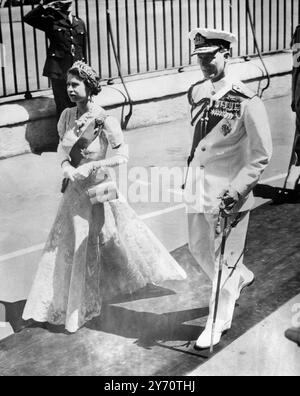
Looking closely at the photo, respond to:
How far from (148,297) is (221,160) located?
3.57 feet

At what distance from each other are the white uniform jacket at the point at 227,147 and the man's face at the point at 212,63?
0.08 meters

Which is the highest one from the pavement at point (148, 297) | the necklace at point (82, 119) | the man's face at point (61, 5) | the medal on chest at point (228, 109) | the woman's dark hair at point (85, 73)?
the man's face at point (61, 5)

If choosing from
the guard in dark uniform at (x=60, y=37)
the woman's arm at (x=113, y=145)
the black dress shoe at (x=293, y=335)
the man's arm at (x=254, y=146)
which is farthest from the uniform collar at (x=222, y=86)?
the guard in dark uniform at (x=60, y=37)

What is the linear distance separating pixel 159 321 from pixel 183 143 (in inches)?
117

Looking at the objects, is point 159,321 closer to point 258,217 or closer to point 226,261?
point 226,261

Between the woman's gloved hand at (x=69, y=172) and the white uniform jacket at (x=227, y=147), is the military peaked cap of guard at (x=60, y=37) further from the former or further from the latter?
the white uniform jacket at (x=227, y=147)

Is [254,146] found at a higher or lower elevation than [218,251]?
higher

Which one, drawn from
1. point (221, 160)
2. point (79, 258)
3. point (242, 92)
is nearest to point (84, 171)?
point (79, 258)

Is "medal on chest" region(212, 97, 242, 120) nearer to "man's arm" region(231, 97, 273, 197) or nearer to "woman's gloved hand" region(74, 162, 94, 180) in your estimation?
"man's arm" region(231, 97, 273, 197)

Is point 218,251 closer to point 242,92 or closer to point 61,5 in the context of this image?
point 242,92

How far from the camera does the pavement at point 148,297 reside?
183 inches

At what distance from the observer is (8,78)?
35.3 ft

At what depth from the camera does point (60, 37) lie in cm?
784
